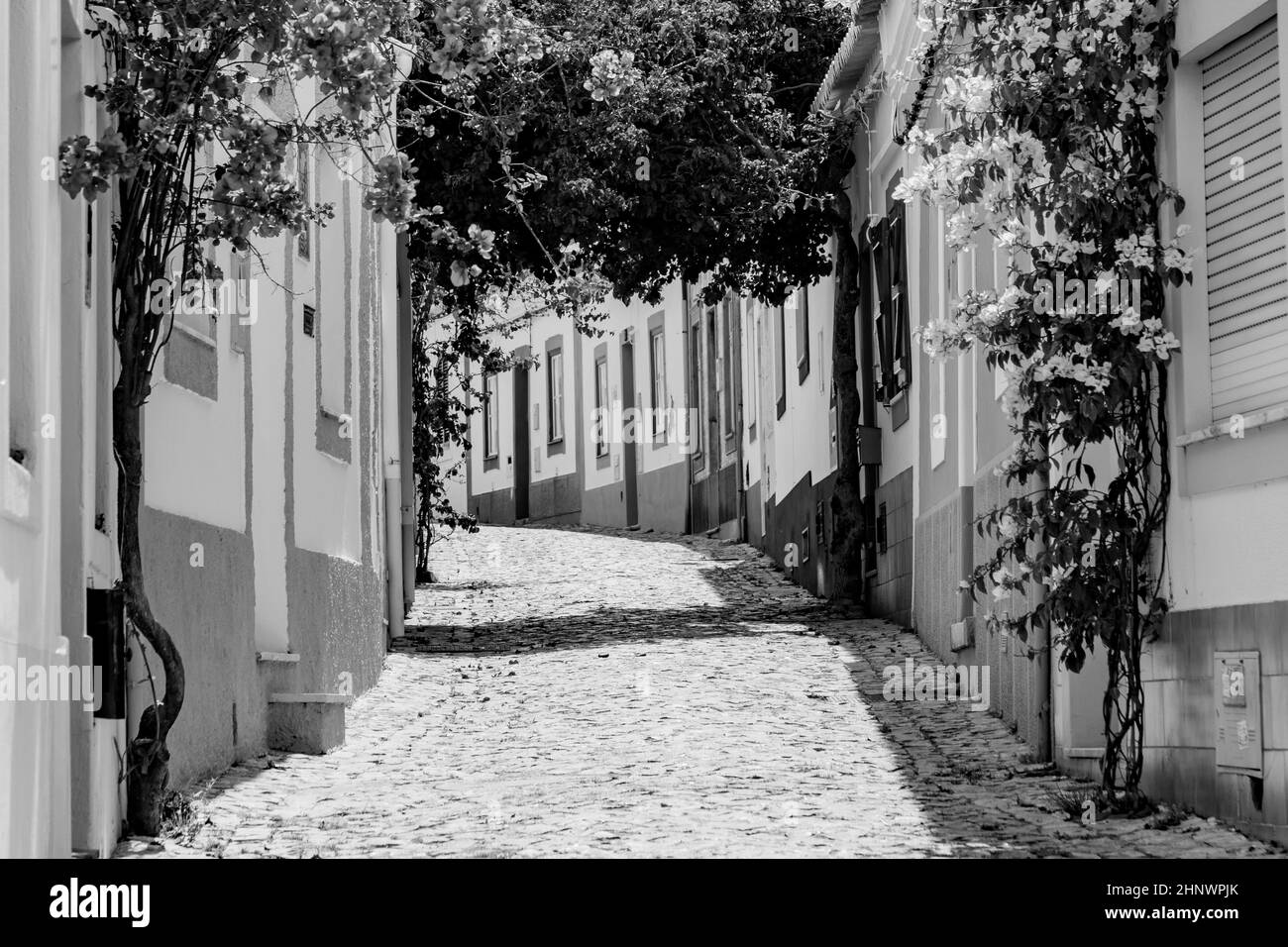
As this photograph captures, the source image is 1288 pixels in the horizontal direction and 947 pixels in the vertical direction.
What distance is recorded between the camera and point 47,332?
24.0 ft

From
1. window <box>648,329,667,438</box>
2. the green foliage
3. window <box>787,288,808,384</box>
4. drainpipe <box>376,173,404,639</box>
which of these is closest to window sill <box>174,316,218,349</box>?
the green foliage

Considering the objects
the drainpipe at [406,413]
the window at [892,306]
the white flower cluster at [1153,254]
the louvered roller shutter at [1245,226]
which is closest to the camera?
the louvered roller shutter at [1245,226]

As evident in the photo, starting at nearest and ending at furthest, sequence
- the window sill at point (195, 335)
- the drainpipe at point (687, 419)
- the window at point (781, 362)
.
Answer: the window sill at point (195, 335)
the window at point (781, 362)
the drainpipe at point (687, 419)

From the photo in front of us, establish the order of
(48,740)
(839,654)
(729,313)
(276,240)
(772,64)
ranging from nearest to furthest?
(48,740)
(276,240)
(839,654)
(772,64)
(729,313)

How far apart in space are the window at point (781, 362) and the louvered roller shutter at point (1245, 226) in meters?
14.6

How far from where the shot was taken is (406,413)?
19.3 metres

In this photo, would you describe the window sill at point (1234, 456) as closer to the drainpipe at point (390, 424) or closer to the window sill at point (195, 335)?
the window sill at point (195, 335)

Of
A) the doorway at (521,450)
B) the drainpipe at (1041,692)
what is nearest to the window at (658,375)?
the doorway at (521,450)

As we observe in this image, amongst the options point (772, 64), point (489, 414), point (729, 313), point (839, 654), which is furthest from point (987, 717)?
point (489, 414)

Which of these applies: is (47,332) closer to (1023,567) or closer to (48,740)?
(48,740)

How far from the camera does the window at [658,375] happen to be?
31172 millimetres

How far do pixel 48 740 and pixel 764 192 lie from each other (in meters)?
11.6

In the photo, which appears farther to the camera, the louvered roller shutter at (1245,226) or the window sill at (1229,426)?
the louvered roller shutter at (1245,226)

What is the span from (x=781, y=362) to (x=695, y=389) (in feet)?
20.4
